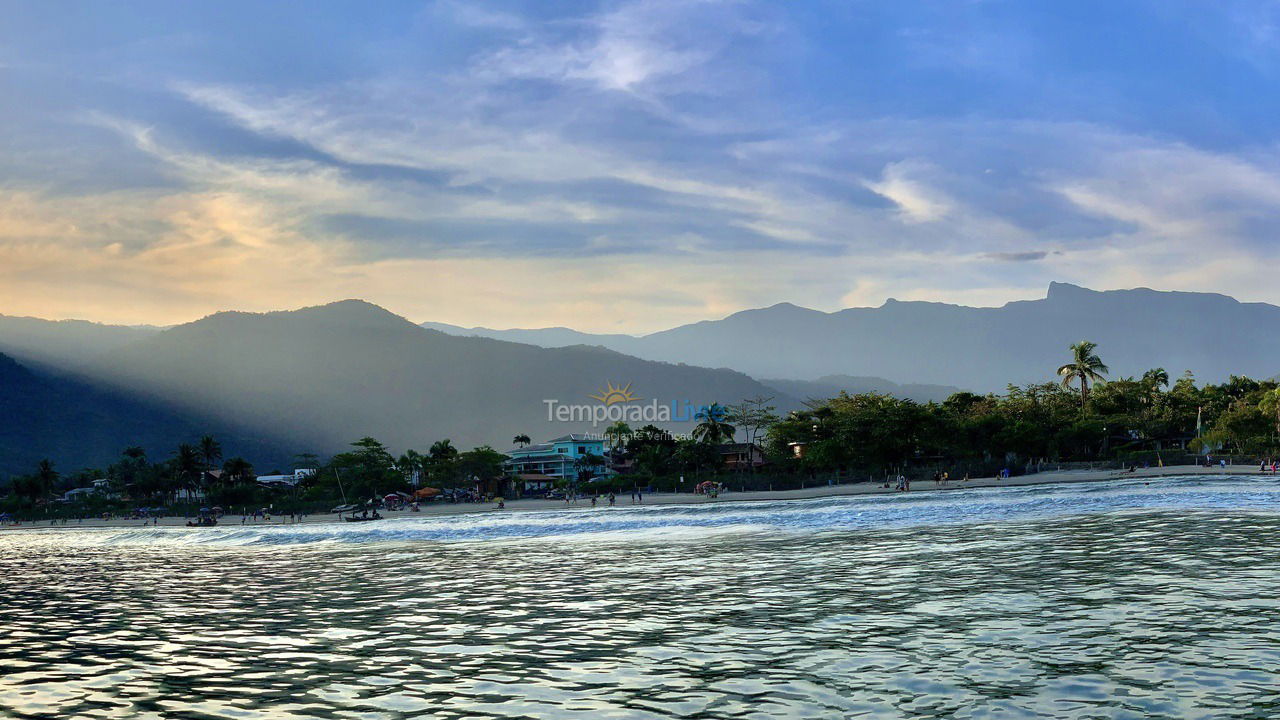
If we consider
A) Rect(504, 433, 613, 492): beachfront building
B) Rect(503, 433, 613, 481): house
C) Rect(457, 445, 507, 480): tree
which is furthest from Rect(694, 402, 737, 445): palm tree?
Rect(503, 433, 613, 481): house

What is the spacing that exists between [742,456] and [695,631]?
427 feet

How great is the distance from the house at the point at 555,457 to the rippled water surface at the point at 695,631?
13658 centimetres

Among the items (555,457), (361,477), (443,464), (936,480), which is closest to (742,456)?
(555,457)

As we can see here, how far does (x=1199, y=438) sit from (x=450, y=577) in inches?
4082

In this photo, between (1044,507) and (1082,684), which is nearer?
(1082,684)

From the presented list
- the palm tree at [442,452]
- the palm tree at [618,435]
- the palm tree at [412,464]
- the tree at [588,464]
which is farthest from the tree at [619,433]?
the palm tree at [412,464]

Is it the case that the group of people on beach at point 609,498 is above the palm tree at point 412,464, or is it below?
below

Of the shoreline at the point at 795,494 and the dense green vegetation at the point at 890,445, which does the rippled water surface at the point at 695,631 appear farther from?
the dense green vegetation at the point at 890,445

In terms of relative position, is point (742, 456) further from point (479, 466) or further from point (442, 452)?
point (442, 452)

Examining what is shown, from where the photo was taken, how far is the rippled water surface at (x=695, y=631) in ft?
41.3

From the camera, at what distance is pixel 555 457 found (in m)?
177

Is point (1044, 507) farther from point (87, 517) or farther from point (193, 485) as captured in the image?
point (193, 485)

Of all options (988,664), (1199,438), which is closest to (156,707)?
(988,664)

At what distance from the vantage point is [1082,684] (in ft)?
41.3
